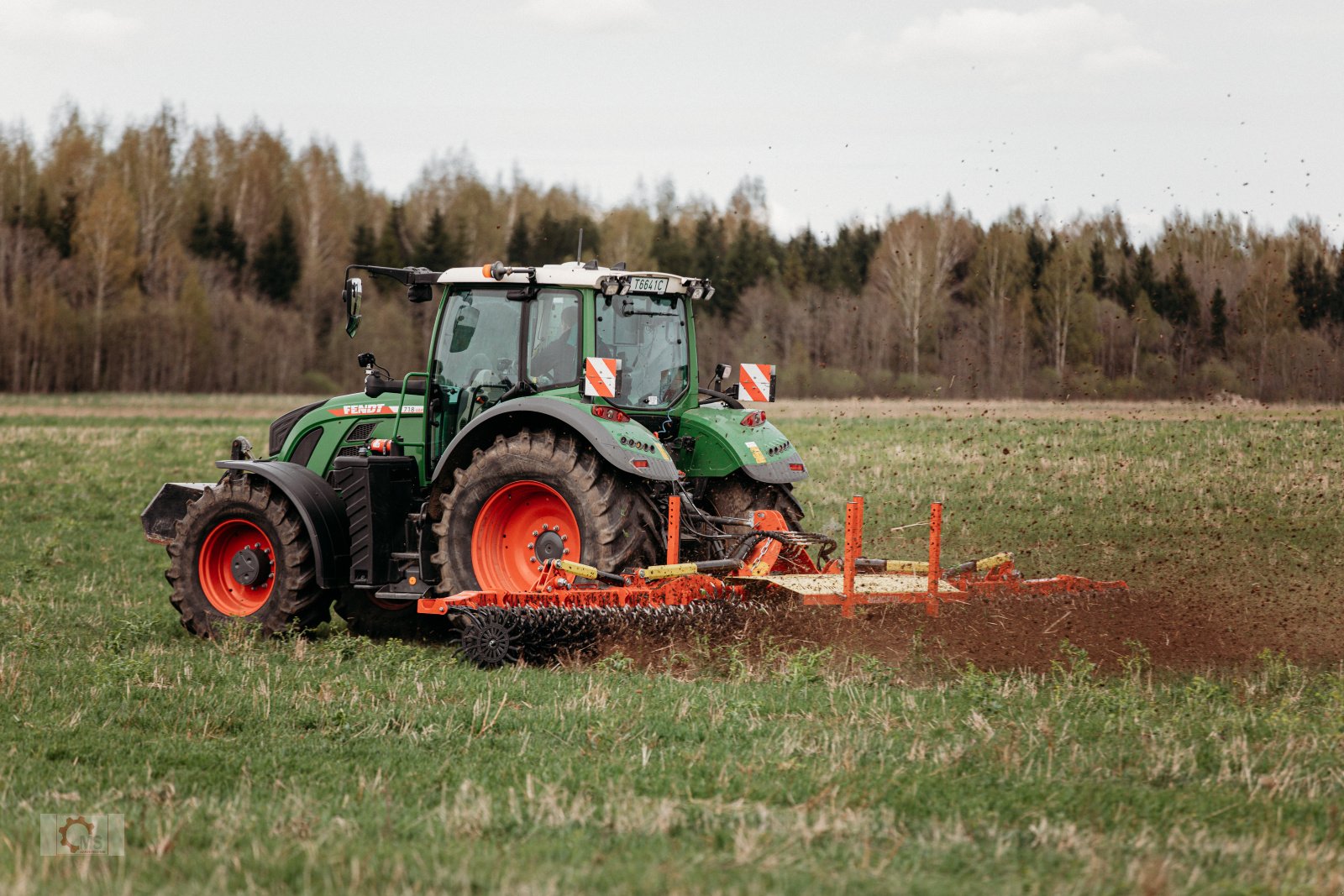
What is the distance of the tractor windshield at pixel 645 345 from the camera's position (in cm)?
963

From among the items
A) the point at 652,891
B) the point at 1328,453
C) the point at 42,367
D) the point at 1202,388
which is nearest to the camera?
the point at 652,891

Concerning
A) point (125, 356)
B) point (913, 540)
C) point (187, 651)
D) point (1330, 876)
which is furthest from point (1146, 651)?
point (125, 356)

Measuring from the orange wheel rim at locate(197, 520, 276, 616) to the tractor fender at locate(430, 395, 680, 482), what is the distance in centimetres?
171

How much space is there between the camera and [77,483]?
21.9m

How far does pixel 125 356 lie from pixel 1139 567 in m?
52.6

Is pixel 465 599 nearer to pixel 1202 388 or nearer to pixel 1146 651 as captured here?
pixel 1146 651

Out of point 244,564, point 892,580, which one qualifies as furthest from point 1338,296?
point 244,564

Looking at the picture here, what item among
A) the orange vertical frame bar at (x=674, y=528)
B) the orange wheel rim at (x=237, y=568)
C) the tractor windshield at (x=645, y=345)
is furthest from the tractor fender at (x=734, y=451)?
the orange wheel rim at (x=237, y=568)

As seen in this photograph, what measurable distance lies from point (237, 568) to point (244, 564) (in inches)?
3.1

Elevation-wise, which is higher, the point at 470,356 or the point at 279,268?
the point at 279,268

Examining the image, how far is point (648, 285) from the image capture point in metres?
9.80

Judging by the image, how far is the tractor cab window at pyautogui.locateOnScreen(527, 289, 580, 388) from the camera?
9461 mm

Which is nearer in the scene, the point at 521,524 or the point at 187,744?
the point at 187,744

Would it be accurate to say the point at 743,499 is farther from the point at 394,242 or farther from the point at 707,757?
the point at 394,242
